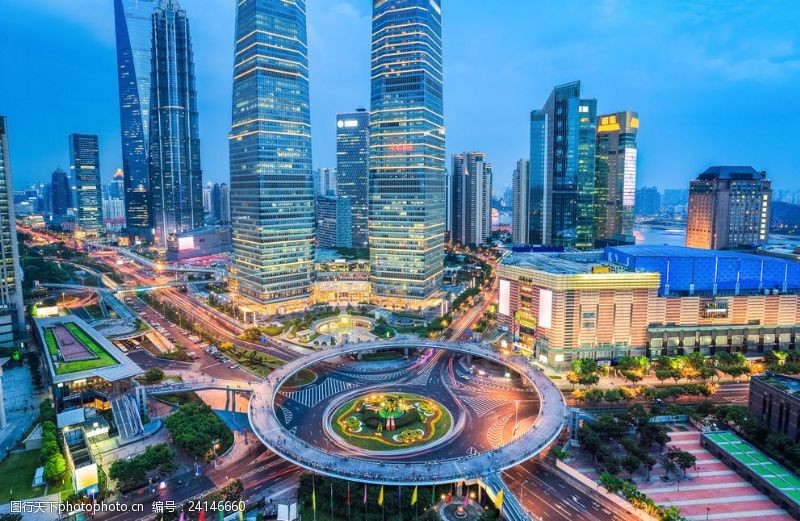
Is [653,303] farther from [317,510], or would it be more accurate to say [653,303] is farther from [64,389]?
[64,389]

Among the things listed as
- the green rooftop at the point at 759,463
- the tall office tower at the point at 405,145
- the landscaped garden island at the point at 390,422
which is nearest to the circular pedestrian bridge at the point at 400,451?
the landscaped garden island at the point at 390,422

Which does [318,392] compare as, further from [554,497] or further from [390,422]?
[554,497]

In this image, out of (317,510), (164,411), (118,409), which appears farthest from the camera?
(164,411)

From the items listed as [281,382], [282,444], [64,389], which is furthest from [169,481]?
[64,389]

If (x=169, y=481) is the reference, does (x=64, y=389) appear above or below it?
above

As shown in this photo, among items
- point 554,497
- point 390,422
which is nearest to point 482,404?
point 390,422

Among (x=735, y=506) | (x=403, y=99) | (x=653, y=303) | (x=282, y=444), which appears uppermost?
(x=403, y=99)

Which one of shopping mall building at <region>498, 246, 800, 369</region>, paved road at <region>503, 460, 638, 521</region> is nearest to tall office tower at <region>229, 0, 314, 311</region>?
shopping mall building at <region>498, 246, 800, 369</region>

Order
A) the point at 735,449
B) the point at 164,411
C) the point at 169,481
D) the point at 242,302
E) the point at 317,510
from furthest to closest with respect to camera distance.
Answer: the point at 242,302, the point at 164,411, the point at 735,449, the point at 169,481, the point at 317,510
